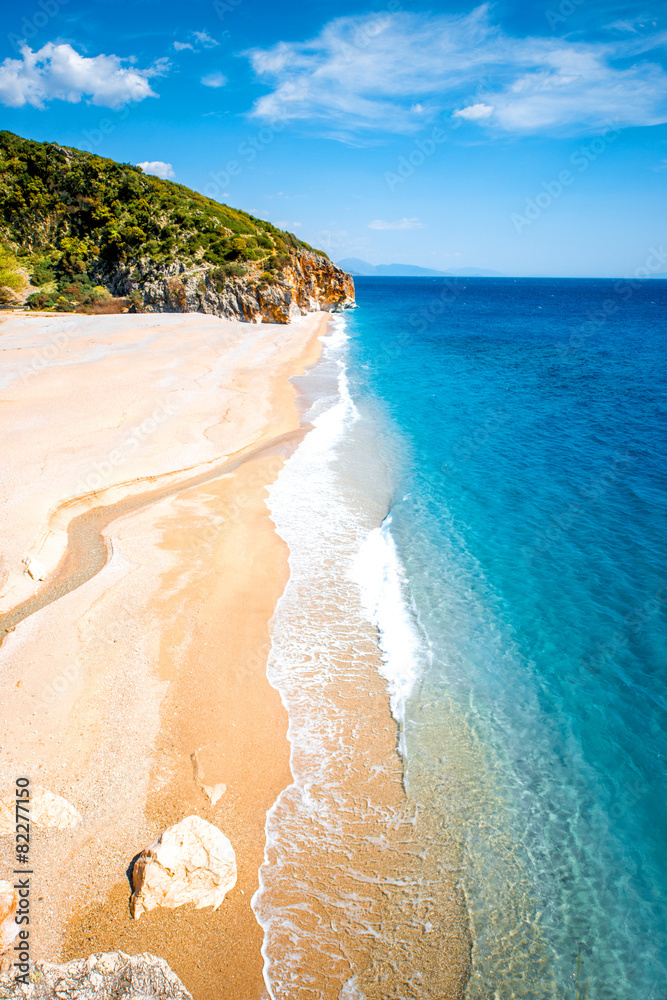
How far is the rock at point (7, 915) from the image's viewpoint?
167 inches

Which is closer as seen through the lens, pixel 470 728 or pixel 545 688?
pixel 470 728

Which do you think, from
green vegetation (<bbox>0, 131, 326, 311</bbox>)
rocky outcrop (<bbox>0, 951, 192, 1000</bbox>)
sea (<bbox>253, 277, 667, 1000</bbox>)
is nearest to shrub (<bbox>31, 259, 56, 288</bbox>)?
green vegetation (<bbox>0, 131, 326, 311</bbox>)

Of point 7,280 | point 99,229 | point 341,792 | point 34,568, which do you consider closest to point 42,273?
point 99,229

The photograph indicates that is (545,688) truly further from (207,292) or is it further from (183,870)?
(207,292)

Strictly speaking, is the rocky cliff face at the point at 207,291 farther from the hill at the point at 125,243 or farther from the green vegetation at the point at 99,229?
the green vegetation at the point at 99,229

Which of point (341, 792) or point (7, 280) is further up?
point (7, 280)

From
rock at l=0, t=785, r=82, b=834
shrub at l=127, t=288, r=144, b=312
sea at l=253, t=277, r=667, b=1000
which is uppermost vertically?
shrub at l=127, t=288, r=144, b=312

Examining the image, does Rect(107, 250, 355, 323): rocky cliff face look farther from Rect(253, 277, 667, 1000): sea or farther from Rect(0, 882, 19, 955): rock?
Rect(0, 882, 19, 955): rock

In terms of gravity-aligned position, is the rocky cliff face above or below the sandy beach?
above

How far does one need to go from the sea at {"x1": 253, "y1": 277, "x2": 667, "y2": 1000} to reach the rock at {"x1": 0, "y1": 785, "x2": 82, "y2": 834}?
2.24m

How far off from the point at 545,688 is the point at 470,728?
1.77 m

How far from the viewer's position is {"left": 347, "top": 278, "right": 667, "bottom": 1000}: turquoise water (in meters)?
5.43

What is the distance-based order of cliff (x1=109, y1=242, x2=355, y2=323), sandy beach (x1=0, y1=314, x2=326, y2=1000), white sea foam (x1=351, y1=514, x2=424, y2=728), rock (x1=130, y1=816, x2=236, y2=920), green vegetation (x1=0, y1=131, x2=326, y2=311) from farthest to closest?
green vegetation (x1=0, y1=131, x2=326, y2=311)
cliff (x1=109, y1=242, x2=355, y2=323)
white sea foam (x1=351, y1=514, x2=424, y2=728)
sandy beach (x1=0, y1=314, x2=326, y2=1000)
rock (x1=130, y1=816, x2=236, y2=920)

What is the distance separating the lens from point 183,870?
4949 mm
